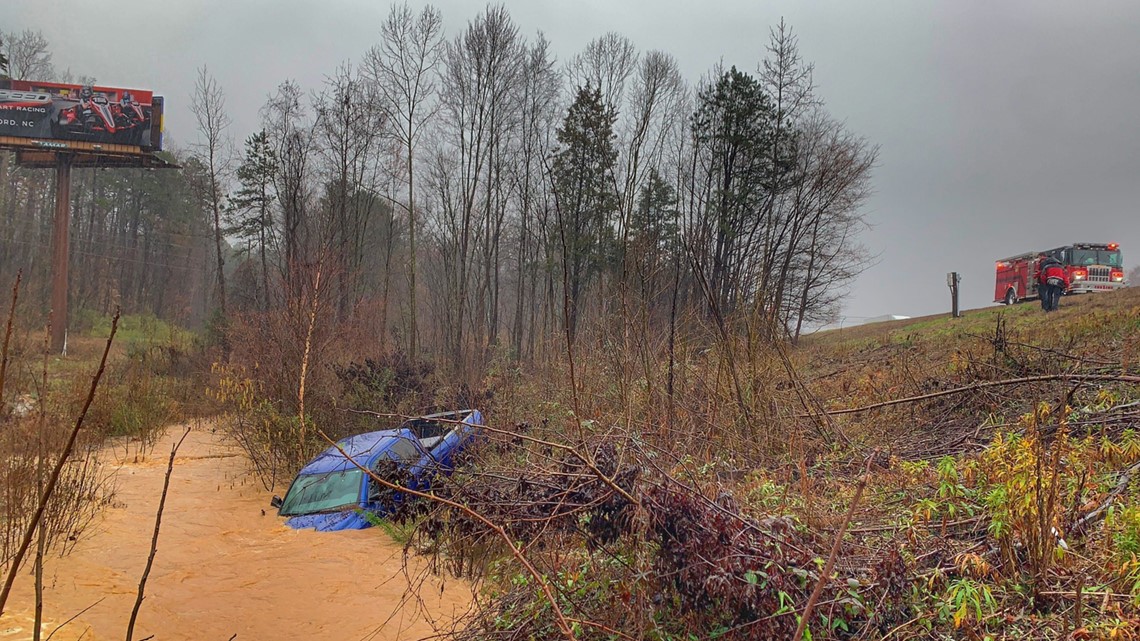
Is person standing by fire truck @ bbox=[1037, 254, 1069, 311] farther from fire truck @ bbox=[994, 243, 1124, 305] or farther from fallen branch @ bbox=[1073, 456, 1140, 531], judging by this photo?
fallen branch @ bbox=[1073, 456, 1140, 531]

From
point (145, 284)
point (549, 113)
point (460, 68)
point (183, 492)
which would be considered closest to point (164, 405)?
point (183, 492)

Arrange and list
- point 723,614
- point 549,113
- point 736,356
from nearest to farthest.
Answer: point 723,614 → point 736,356 → point 549,113

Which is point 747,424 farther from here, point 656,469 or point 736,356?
point 656,469

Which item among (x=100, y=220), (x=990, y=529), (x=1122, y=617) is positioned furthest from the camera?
(x=100, y=220)

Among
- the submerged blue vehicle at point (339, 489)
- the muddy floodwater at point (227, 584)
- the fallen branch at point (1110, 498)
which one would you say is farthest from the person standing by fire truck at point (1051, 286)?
the muddy floodwater at point (227, 584)

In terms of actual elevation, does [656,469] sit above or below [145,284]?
below

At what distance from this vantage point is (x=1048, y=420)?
20.1 ft

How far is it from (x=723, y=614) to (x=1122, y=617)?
6.47 feet

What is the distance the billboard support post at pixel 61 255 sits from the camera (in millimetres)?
24781

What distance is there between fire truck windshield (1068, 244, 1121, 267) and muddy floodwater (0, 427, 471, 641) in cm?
2804

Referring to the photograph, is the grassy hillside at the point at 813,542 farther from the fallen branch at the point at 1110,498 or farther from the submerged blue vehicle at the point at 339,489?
the submerged blue vehicle at the point at 339,489

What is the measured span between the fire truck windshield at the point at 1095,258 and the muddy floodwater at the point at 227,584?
92.0 feet

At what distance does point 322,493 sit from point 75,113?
24.9 metres

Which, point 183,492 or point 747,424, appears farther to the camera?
point 183,492
